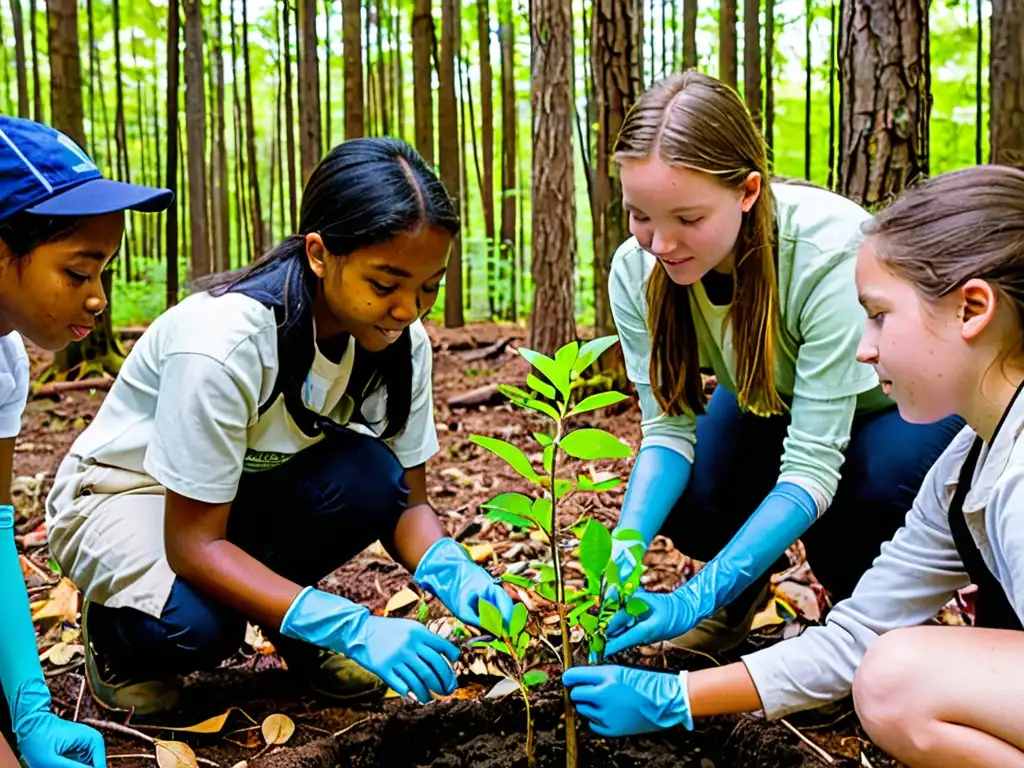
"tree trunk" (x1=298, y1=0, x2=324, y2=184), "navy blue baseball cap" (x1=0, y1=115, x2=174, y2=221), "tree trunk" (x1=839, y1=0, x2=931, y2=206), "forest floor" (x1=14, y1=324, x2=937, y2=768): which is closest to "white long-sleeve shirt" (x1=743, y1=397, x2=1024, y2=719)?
"forest floor" (x1=14, y1=324, x2=937, y2=768)

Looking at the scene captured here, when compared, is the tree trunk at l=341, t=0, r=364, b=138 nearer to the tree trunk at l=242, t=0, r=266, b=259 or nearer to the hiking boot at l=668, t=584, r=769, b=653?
the tree trunk at l=242, t=0, r=266, b=259

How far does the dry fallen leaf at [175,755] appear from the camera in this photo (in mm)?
1545

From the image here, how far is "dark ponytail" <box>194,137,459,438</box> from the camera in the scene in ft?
5.05

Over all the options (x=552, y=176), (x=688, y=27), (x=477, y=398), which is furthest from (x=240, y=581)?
(x=688, y=27)

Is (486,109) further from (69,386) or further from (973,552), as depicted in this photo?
(973,552)

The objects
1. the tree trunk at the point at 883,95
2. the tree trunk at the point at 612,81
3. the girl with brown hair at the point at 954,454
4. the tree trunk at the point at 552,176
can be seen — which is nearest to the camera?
the girl with brown hair at the point at 954,454

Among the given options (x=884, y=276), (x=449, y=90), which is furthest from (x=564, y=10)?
(x=884, y=276)

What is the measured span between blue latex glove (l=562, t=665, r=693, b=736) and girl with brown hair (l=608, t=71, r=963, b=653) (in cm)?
A: 12

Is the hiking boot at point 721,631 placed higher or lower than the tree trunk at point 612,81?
lower

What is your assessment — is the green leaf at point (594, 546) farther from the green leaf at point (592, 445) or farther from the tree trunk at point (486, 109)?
the tree trunk at point (486, 109)

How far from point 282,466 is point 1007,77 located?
5656 mm

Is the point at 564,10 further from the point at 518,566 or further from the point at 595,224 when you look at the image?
the point at 518,566

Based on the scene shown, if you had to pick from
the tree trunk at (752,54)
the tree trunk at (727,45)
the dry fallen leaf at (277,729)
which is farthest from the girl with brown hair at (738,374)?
the tree trunk at (727,45)

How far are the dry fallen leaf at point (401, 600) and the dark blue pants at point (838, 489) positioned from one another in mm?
701
